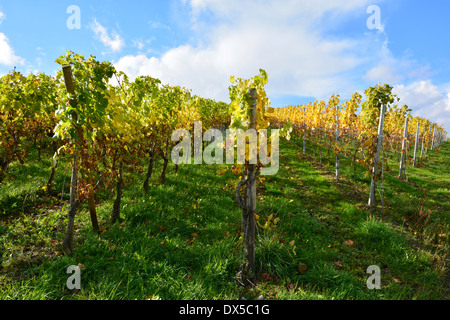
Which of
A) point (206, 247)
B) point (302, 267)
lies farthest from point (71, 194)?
point (302, 267)

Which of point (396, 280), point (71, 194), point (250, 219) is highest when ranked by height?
point (71, 194)

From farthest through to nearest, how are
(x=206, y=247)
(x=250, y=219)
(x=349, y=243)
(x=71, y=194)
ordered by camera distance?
(x=349, y=243) → (x=206, y=247) → (x=71, y=194) → (x=250, y=219)

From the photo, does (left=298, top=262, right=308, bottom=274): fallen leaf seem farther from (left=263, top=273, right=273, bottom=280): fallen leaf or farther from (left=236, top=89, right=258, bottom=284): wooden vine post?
(left=236, top=89, right=258, bottom=284): wooden vine post

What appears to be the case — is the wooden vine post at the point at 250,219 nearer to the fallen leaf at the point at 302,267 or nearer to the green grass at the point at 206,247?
the green grass at the point at 206,247

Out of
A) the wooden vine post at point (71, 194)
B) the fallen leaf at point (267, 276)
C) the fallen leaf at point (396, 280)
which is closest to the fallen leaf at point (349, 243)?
the fallen leaf at point (396, 280)

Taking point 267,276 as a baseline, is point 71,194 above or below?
above

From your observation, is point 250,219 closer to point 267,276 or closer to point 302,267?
point 267,276

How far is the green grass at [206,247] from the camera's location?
121 inches

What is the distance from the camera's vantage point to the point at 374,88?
7.02 meters

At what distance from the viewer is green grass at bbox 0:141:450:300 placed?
121 inches

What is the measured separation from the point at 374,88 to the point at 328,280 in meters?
6.41

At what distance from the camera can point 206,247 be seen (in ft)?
12.9
